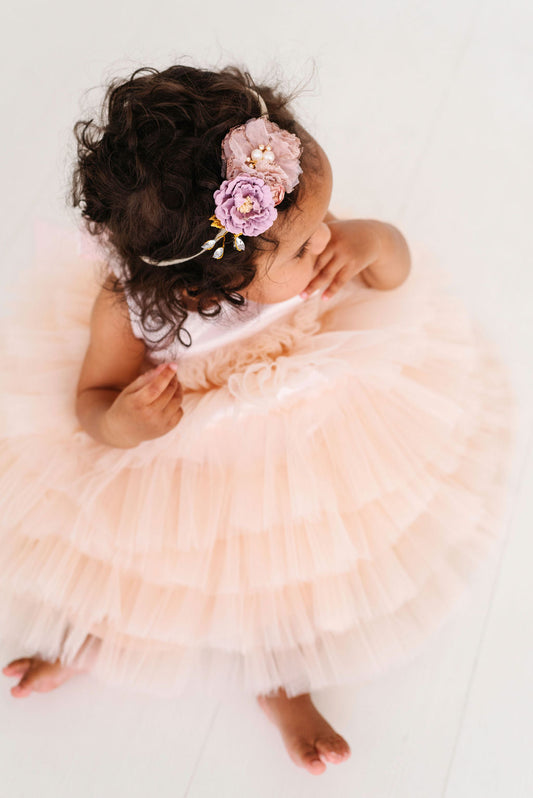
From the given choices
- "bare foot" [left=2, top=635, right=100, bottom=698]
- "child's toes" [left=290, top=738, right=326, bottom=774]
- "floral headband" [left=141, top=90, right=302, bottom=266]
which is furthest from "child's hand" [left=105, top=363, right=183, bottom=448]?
"child's toes" [left=290, top=738, right=326, bottom=774]

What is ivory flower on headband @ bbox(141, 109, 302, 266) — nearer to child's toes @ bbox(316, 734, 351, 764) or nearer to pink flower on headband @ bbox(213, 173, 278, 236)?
pink flower on headband @ bbox(213, 173, 278, 236)

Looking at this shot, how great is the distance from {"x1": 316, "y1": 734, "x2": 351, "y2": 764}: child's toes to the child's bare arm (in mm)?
449

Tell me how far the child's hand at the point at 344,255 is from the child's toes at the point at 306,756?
1.87 feet

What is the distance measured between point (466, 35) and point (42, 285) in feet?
3.21

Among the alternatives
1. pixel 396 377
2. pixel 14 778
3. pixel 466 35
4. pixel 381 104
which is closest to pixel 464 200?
pixel 381 104

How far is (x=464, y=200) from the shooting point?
123 centimetres

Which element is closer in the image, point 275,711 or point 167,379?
point 167,379

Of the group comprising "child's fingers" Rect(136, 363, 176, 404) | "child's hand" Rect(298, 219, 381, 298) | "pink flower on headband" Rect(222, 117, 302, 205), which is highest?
"pink flower on headband" Rect(222, 117, 302, 205)

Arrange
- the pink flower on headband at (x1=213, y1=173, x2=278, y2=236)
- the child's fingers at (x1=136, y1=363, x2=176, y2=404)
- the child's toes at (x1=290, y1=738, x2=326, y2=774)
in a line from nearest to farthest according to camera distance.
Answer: the pink flower on headband at (x1=213, y1=173, x2=278, y2=236), the child's fingers at (x1=136, y1=363, x2=176, y2=404), the child's toes at (x1=290, y1=738, x2=326, y2=774)

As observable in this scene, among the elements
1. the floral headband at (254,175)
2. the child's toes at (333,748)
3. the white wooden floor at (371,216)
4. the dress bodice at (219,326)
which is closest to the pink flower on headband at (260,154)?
the floral headband at (254,175)

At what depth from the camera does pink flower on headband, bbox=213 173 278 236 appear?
58 centimetres

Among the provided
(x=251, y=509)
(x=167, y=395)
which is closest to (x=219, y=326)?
(x=167, y=395)

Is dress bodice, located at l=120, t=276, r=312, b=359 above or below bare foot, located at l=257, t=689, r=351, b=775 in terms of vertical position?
above

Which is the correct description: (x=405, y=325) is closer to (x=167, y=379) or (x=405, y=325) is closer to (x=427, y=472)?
(x=427, y=472)
